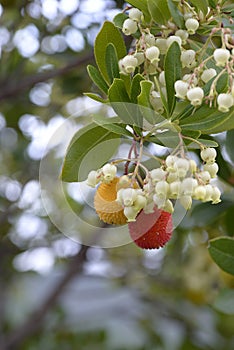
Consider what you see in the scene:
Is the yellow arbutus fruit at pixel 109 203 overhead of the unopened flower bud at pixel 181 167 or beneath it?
beneath

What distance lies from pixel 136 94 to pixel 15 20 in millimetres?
1240

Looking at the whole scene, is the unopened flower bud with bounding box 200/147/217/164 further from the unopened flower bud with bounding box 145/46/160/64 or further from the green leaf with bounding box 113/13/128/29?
the green leaf with bounding box 113/13/128/29

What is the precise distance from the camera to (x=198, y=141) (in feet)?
2.93

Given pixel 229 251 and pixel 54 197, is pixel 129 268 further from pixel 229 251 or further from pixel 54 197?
pixel 229 251

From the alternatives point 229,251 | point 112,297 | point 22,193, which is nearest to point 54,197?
point 22,193

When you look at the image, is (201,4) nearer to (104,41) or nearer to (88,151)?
(104,41)

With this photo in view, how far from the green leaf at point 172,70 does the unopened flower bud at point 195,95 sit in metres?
0.06

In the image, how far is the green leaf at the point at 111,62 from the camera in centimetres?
93

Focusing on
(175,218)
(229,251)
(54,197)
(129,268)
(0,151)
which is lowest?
(129,268)

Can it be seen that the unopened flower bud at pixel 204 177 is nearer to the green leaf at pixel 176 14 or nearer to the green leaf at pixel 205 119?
the green leaf at pixel 205 119

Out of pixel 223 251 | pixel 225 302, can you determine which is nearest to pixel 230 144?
pixel 223 251

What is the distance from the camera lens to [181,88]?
0.84m

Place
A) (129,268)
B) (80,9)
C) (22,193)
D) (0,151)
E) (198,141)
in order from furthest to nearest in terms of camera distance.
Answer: (129,268) < (0,151) < (22,193) < (80,9) < (198,141)

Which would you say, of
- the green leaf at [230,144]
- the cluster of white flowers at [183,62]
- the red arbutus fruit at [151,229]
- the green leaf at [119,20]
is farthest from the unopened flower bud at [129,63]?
the green leaf at [230,144]
